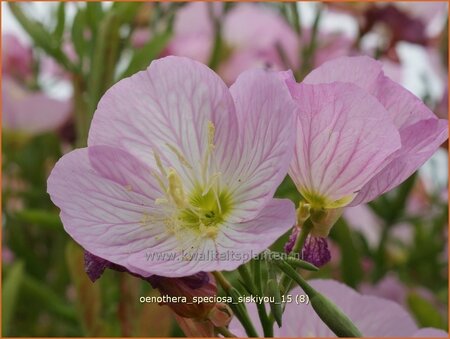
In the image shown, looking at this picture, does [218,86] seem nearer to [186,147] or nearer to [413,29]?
[186,147]

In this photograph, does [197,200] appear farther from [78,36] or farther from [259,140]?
[78,36]

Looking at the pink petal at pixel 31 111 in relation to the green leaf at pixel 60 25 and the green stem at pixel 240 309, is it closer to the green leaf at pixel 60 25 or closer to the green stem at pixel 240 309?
the green leaf at pixel 60 25

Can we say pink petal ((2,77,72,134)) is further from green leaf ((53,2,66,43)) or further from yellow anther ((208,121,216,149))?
yellow anther ((208,121,216,149))

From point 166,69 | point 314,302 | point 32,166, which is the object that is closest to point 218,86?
point 166,69

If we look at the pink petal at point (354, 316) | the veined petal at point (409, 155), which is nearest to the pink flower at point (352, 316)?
the pink petal at point (354, 316)

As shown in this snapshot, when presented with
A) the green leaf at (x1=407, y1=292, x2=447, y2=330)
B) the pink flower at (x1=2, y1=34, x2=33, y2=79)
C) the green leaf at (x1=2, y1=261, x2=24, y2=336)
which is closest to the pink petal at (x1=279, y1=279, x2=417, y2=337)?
the green leaf at (x1=407, y1=292, x2=447, y2=330)

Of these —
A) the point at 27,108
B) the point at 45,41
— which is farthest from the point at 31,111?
the point at 45,41
